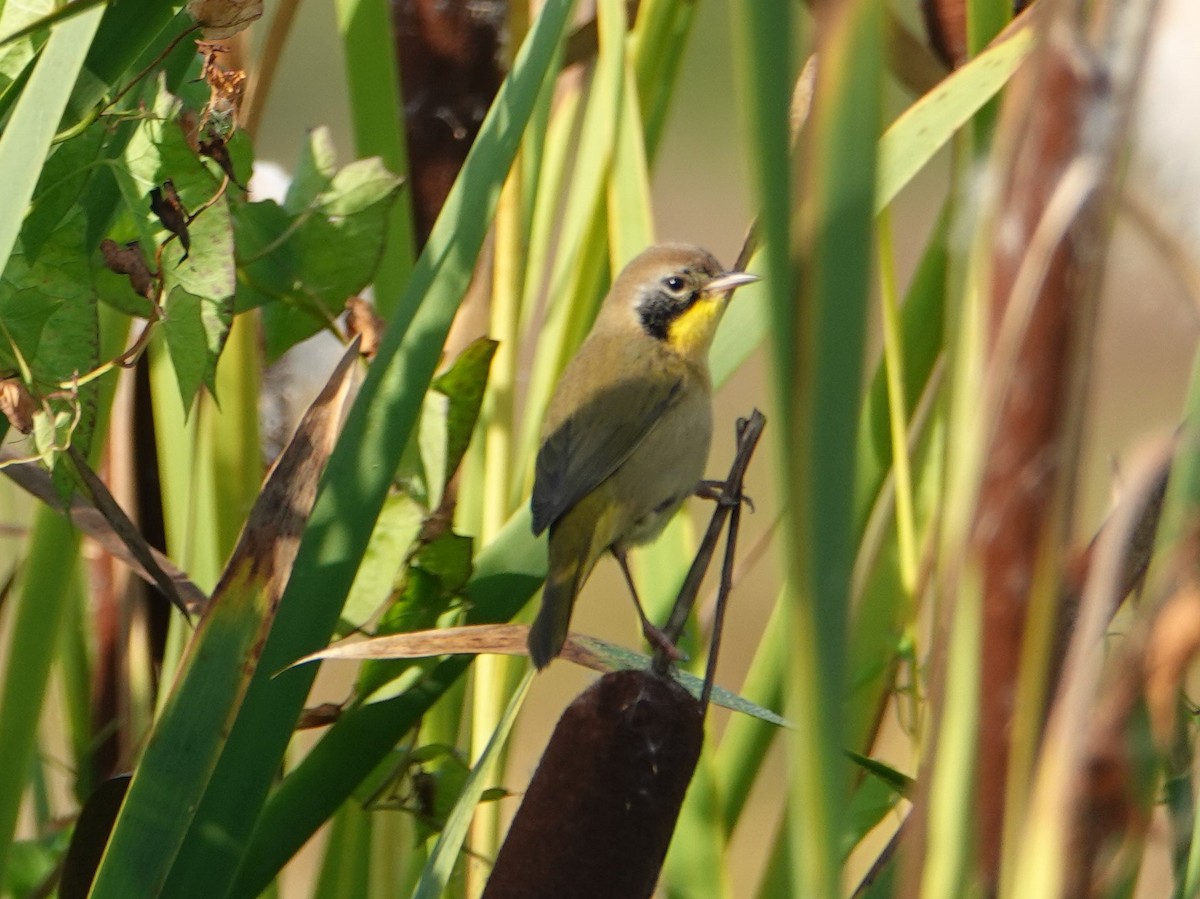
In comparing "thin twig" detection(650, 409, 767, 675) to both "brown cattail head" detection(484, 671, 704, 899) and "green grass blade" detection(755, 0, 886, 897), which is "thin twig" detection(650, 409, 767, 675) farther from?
"green grass blade" detection(755, 0, 886, 897)

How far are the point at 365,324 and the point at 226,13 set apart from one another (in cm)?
32

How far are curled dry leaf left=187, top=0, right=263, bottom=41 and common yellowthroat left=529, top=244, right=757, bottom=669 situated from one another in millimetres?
427

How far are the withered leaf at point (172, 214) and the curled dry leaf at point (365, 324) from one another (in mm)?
254

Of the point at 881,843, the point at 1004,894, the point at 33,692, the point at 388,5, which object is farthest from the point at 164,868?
the point at 881,843

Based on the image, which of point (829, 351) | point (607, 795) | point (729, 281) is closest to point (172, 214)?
point (607, 795)

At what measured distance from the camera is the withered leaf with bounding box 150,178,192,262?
2.65 feet

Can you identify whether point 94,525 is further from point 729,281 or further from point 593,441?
point 729,281

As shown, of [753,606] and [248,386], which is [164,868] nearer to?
[248,386]

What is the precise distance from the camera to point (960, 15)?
3.96 feet

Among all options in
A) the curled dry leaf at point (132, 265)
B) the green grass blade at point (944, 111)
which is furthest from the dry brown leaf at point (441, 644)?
the green grass blade at point (944, 111)

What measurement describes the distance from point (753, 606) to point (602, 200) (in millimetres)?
3126

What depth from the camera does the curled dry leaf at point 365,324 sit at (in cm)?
107

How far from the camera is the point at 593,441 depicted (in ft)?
4.47

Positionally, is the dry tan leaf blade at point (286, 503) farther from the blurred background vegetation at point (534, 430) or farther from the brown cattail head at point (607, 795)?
the brown cattail head at point (607, 795)
